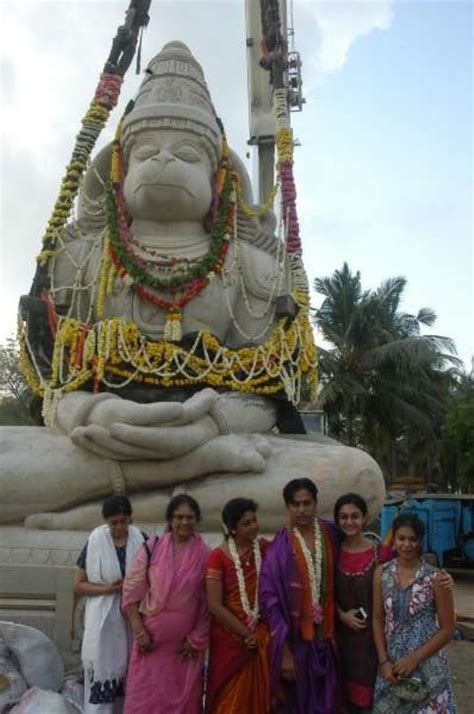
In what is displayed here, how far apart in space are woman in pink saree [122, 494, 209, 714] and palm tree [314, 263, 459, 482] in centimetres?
1387

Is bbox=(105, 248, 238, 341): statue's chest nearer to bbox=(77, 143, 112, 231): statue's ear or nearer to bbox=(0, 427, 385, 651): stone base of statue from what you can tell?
bbox=(77, 143, 112, 231): statue's ear

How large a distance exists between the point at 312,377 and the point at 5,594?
270 centimetres

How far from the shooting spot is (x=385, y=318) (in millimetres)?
18078

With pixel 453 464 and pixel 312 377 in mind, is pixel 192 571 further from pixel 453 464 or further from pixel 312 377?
pixel 453 464

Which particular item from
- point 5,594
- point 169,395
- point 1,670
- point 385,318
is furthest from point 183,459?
point 385,318

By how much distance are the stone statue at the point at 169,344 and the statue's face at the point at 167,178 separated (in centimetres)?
1

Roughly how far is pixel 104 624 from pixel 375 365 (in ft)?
47.3

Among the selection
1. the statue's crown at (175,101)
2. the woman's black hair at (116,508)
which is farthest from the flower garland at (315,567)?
the statue's crown at (175,101)

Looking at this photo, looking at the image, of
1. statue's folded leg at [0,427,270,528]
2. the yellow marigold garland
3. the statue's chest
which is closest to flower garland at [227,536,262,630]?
statue's folded leg at [0,427,270,528]

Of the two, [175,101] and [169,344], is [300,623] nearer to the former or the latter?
[169,344]

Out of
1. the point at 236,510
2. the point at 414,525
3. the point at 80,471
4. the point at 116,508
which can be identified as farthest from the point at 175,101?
the point at 414,525

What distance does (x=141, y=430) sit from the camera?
4656mm

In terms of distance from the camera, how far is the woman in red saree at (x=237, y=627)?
9.64 ft

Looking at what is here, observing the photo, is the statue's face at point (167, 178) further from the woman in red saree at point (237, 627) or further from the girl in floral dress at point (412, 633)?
the girl in floral dress at point (412, 633)
